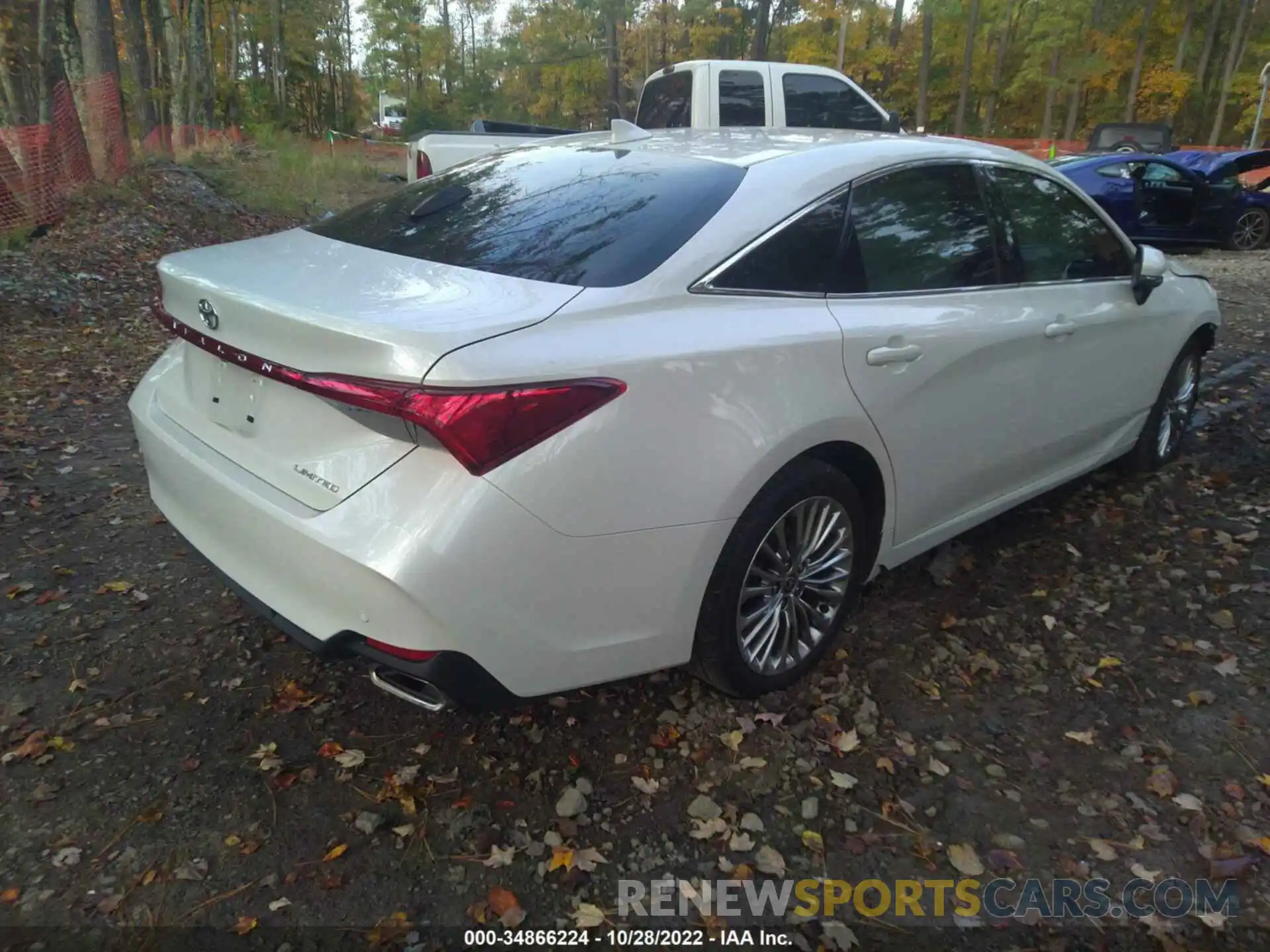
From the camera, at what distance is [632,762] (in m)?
2.72

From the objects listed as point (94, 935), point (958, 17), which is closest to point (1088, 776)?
point (94, 935)

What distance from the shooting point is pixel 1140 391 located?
4.33 m

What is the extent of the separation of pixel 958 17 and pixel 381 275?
1829 inches

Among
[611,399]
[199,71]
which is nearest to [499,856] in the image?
[611,399]

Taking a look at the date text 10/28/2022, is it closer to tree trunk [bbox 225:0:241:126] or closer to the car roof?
the car roof

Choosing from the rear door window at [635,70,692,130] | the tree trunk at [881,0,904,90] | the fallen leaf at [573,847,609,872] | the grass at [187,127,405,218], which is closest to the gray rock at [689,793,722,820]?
the fallen leaf at [573,847,609,872]

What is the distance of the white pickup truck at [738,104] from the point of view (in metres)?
9.08

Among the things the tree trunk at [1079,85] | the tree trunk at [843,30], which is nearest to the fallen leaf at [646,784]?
the tree trunk at [843,30]

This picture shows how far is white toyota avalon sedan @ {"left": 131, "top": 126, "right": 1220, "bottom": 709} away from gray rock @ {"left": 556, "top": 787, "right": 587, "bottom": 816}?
392mm

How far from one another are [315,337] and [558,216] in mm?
911

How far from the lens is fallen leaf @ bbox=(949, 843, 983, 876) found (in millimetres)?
2375

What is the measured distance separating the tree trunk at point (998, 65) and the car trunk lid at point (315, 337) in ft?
147

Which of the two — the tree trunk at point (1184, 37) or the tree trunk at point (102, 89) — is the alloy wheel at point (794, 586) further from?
the tree trunk at point (1184, 37)

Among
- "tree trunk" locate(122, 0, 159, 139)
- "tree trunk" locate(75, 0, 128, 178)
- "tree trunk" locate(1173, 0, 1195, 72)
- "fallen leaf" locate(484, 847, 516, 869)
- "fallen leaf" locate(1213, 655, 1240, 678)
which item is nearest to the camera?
"fallen leaf" locate(484, 847, 516, 869)
